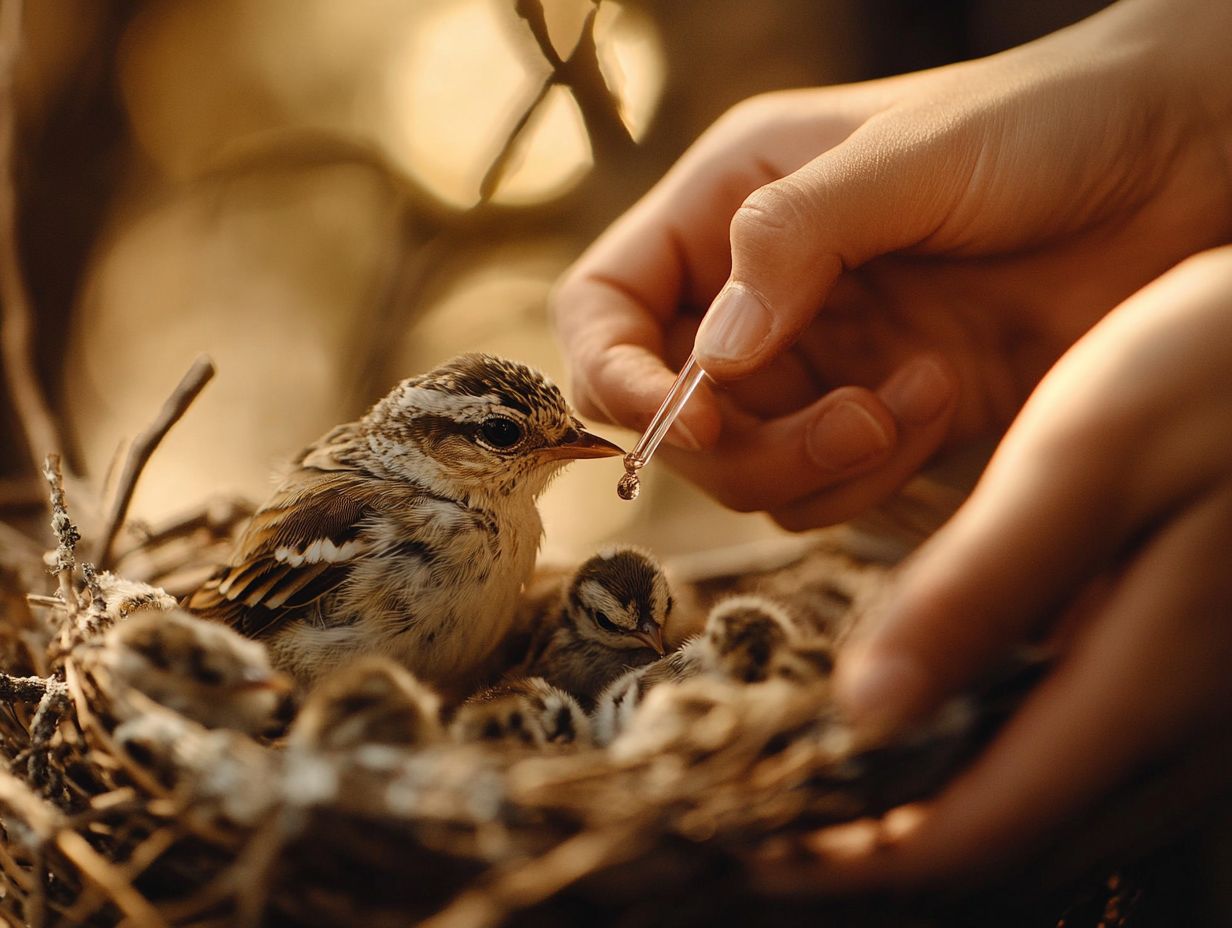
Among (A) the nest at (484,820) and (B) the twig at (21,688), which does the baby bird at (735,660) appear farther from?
(B) the twig at (21,688)

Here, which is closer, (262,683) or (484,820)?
(484,820)

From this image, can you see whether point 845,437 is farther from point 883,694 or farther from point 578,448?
point 883,694

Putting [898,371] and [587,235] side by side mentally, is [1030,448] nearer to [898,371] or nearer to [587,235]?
[898,371]

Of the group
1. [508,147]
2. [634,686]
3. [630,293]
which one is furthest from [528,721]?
[508,147]

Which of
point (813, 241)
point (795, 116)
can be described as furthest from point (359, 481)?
point (795, 116)

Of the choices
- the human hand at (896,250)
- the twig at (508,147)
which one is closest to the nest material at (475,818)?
the human hand at (896,250)

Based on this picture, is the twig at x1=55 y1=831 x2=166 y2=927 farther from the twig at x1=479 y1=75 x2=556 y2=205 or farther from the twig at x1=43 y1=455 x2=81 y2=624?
the twig at x1=479 y1=75 x2=556 y2=205
